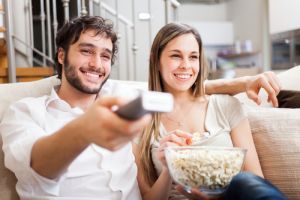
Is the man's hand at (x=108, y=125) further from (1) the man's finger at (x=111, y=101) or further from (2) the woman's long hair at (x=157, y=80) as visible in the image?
(2) the woman's long hair at (x=157, y=80)

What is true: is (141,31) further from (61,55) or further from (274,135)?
(274,135)

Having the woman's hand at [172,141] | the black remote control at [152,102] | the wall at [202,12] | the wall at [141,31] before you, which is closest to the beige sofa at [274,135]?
the woman's hand at [172,141]

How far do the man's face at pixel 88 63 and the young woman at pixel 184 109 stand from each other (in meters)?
0.22

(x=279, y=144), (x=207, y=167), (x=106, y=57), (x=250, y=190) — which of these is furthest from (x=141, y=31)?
(x=250, y=190)

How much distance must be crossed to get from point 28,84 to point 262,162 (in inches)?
35.6

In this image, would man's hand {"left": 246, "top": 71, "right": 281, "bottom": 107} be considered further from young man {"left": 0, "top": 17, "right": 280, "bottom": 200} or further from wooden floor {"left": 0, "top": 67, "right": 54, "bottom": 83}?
wooden floor {"left": 0, "top": 67, "right": 54, "bottom": 83}

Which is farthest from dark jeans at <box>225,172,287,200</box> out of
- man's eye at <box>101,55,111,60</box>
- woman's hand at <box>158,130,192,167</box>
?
man's eye at <box>101,55,111,60</box>

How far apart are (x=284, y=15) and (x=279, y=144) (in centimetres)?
399

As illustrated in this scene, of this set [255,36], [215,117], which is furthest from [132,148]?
[255,36]

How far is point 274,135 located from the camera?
4.21 feet

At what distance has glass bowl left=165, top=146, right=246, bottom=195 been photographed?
2.60 ft

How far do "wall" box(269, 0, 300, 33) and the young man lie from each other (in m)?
3.68

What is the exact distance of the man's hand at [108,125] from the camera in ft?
1.74

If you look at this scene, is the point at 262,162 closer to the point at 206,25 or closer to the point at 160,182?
the point at 160,182
